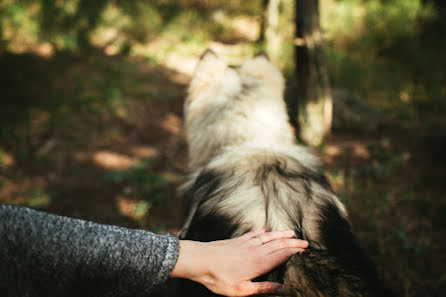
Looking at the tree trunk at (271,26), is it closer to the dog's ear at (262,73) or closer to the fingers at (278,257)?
the dog's ear at (262,73)

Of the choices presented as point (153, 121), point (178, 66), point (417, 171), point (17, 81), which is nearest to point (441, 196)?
point (417, 171)

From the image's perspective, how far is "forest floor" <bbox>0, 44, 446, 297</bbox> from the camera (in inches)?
100

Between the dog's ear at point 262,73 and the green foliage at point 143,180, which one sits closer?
the dog's ear at point 262,73

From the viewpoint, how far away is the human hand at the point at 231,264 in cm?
95

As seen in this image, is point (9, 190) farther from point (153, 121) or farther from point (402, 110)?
point (402, 110)

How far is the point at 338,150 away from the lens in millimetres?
3775

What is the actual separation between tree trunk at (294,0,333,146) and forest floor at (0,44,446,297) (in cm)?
36

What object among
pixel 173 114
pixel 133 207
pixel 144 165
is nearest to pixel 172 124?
pixel 173 114

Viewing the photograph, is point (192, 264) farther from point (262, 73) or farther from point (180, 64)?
point (180, 64)

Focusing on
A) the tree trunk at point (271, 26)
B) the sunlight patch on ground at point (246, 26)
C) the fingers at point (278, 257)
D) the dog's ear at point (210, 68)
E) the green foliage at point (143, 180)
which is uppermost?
the sunlight patch on ground at point (246, 26)

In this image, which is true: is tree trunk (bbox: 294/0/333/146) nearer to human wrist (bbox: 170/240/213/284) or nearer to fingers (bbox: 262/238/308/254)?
fingers (bbox: 262/238/308/254)

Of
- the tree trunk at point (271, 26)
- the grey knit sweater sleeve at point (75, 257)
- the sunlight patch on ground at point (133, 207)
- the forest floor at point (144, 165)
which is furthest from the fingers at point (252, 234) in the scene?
the tree trunk at point (271, 26)

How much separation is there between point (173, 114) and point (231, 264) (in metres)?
4.54

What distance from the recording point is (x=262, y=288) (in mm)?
994
